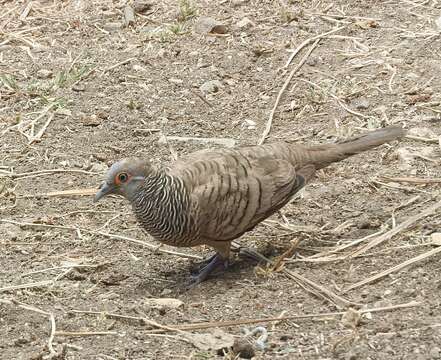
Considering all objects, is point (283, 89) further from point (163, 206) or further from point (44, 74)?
point (163, 206)

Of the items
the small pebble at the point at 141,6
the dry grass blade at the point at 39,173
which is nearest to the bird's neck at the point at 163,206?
the dry grass blade at the point at 39,173

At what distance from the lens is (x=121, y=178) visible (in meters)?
5.29

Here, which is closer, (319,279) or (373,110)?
(319,279)

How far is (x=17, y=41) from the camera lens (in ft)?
27.6

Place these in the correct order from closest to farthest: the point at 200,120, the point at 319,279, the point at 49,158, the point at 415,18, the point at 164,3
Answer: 1. the point at 319,279
2. the point at 49,158
3. the point at 200,120
4. the point at 415,18
5. the point at 164,3

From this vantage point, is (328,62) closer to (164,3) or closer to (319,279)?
(164,3)

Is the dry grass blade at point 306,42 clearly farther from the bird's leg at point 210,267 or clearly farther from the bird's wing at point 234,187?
the bird's leg at point 210,267

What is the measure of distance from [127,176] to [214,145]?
1.65 meters

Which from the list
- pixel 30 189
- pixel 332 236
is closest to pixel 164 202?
pixel 332 236

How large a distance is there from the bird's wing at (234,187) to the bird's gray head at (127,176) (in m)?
0.19

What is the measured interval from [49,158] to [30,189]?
421 mm

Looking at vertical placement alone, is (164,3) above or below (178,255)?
above

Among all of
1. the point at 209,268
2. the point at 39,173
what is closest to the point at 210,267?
the point at 209,268

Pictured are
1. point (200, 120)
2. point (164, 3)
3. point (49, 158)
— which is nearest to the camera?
point (49, 158)
